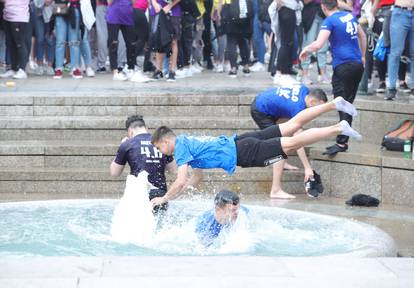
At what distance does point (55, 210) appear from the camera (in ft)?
37.0

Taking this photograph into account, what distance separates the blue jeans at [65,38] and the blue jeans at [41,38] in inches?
30.3

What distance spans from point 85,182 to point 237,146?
2.70 meters

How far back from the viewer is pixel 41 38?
18.2 meters

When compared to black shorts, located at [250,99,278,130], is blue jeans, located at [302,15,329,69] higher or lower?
higher

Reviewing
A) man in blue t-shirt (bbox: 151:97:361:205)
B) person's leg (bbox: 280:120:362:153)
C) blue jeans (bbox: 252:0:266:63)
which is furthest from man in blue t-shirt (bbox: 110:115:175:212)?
blue jeans (bbox: 252:0:266:63)

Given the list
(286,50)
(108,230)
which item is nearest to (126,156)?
(108,230)

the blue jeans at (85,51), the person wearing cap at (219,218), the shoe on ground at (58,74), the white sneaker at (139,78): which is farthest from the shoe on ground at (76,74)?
the person wearing cap at (219,218)

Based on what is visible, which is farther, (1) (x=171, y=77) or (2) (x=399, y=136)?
(1) (x=171, y=77)

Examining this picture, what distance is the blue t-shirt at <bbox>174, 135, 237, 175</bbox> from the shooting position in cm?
1027

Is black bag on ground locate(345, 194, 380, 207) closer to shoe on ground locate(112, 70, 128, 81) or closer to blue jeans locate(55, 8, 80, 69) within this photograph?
shoe on ground locate(112, 70, 128, 81)

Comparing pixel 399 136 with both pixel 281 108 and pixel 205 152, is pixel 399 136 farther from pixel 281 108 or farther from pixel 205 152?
pixel 205 152

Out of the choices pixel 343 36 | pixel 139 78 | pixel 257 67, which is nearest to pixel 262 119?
pixel 343 36

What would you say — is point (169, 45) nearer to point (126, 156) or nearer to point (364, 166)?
point (364, 166)

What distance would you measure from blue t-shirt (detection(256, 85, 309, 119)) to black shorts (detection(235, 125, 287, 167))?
122 cm
